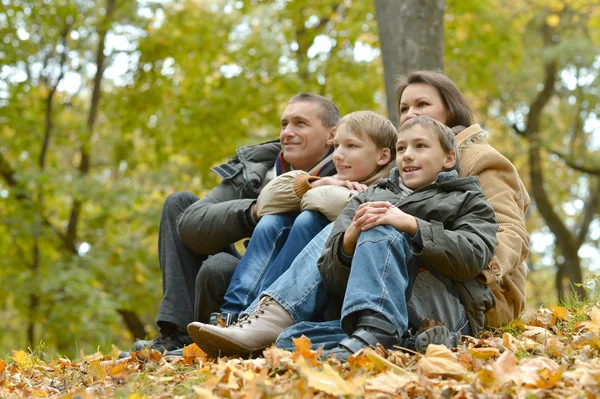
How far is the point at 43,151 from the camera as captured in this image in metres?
12.0

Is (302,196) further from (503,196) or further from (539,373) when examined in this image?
(539,373)

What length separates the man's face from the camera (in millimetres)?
4746

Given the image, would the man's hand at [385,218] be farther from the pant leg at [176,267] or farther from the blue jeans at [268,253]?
the pant leg at [176,267]

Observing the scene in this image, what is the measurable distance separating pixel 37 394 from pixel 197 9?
1171 centimetres

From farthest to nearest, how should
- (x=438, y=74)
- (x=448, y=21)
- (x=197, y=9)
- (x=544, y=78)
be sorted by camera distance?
1. (x=544, y=78)
2. (x=197, y=9)
3. (x=448, y=21)
4. (x=438, y=74)

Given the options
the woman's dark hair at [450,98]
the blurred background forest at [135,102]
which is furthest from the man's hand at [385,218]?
the blurred background forest at [135,102]

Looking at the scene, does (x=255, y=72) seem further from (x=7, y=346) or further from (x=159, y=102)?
(x=7, y=346)

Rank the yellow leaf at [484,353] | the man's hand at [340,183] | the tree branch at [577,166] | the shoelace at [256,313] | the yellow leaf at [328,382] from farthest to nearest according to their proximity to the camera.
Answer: the tree branch at [577,166] < the man's hand at [340,183] < the shoelace at [256,313] < the yellow leaf at [484,353] < the yellow leaf at [328,382]

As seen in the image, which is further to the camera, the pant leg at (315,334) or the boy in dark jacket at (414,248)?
the pant leg at (315,334)

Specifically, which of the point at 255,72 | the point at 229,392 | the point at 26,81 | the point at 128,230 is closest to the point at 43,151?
the point at 26,81

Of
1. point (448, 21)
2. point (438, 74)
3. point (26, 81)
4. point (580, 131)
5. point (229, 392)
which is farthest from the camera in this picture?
point (580, 131)

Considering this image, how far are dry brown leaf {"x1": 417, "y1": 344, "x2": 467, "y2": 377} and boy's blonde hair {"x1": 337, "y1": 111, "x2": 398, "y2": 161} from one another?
1574 mm

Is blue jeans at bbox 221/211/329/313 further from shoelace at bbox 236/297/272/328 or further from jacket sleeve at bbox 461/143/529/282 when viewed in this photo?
jacket sleeve at bbox 461/143/529/282

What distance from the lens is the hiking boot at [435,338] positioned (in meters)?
3.20
